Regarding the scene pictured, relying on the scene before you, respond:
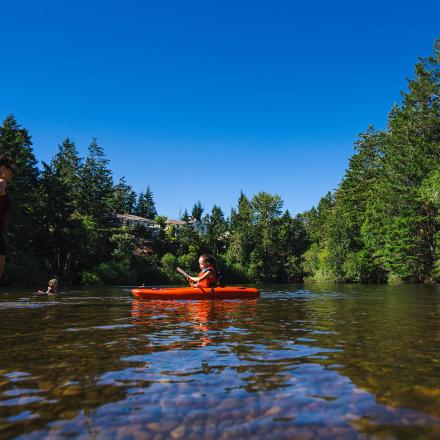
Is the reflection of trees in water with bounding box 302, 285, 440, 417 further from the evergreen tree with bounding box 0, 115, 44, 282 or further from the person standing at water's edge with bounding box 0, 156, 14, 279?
the evergreen tree with bounding box 0, 115, 44, 282

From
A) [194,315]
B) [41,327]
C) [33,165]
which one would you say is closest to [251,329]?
[194,315]

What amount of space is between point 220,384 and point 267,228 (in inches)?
2789

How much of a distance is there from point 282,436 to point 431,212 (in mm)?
48596

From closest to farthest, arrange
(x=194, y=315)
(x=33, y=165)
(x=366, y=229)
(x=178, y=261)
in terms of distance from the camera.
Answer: (x=194, y=315)
(x=33, y=165)
(x=366, y=229)
(x=178, y=261)

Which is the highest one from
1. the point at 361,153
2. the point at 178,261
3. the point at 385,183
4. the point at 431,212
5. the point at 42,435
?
the point at 361,153

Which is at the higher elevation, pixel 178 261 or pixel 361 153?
pixel 361 153

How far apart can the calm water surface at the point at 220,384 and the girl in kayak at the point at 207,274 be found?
26.5 ft

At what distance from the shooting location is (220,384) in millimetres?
3869

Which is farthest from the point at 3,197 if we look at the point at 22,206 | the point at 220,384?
the point at 22,206

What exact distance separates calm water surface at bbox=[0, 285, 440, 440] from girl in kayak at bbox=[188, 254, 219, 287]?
8074 mm

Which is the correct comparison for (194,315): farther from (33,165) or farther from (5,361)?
(33,165)

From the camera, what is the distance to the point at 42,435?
2.75 meters

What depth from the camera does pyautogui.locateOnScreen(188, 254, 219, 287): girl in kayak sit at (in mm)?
15391

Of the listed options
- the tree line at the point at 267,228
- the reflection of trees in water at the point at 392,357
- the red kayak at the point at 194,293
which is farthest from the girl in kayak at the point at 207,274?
the tree line at the point at 267,228
